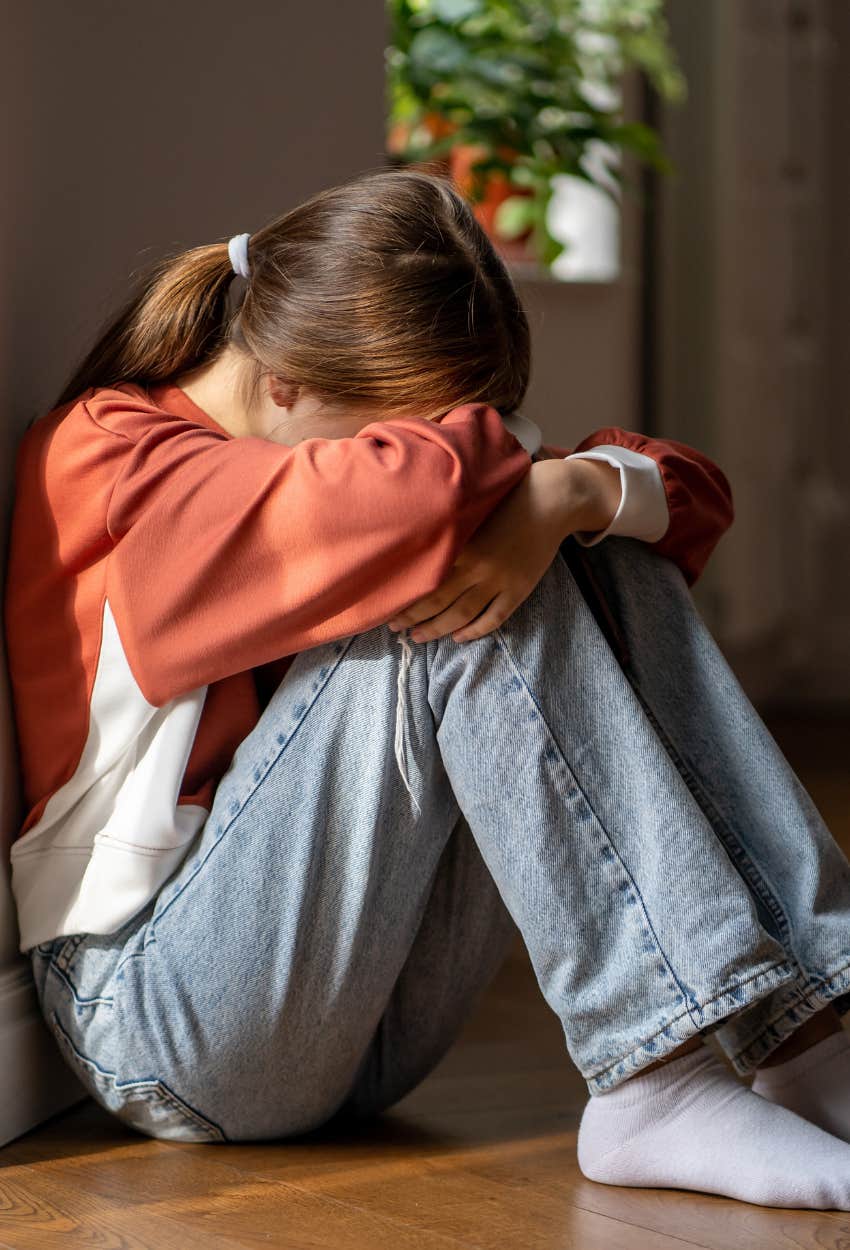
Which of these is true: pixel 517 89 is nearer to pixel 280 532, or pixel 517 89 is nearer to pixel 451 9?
pixel 451 9

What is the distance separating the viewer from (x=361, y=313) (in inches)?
37.0

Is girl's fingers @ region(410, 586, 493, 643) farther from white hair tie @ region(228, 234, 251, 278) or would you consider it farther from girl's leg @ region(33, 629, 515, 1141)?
white hair tie @ region(228, 234, 251, 278)

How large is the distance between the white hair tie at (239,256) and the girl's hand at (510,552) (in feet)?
0.80

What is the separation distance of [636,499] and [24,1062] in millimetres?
554

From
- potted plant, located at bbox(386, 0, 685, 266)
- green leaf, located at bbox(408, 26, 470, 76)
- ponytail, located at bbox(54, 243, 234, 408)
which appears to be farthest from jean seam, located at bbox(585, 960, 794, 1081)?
green leaf, located at bbox(408, 26, 470, 76)

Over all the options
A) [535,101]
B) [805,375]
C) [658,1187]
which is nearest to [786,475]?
[805,375]

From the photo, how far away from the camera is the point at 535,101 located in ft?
7.26

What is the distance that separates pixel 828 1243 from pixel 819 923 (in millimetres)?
183

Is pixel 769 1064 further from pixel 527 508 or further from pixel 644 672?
pixel 527 508

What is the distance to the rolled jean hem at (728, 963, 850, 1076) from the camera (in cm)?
90

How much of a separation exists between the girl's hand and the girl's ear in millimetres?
168

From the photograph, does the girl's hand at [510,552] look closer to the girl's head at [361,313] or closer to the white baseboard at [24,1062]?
the girl's head at [361,313]

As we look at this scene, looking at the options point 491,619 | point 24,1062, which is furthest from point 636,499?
point 24,1062

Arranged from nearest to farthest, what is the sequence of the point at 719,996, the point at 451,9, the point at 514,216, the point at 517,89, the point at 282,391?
1. the point at 719,996
2. the point at 282,391
3. the point at 451,9
4. the point at 517,89
5. the point at 514,216
